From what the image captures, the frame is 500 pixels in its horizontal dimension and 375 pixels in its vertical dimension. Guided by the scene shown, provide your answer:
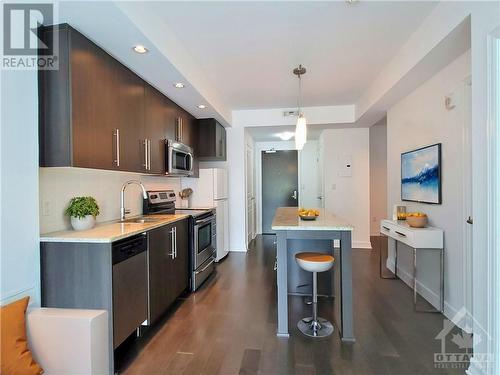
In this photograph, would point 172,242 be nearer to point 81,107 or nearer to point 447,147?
point 81,107

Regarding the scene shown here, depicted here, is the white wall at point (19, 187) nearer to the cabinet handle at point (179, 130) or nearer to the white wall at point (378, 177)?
the cabinet handle at point (179, 130)

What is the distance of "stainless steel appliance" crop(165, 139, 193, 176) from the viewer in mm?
3162

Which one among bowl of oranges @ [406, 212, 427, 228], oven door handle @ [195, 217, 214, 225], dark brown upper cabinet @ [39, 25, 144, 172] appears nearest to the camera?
dark brown upper cabinet @ [39, 25, 144, 172]

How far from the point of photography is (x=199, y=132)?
4.31 m

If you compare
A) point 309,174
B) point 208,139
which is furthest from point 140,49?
point 309,174

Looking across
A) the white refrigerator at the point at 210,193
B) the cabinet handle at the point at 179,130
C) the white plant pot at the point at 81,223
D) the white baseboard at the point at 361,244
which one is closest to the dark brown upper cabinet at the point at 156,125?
the cabinet handle at the point at 179,130

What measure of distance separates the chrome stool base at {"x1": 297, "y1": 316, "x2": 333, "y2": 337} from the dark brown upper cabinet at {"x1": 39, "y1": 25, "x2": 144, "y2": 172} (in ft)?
7.07

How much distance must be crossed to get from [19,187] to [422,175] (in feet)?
11.6

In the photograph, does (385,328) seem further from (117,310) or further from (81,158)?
(81,158)

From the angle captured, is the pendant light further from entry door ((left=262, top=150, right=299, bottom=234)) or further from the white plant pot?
entry door ((left=262, top=150, right=299, bottom=234))

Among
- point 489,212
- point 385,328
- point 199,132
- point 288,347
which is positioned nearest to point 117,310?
point 288,347

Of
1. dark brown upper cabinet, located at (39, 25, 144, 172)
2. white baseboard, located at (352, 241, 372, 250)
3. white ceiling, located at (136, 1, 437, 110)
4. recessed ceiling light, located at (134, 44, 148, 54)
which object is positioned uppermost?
white ceiling, located at (136, 1, 437, 110)

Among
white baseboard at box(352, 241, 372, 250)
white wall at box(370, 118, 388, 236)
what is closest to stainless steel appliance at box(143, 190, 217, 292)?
white baseboard at box(352, 241, 372, 250)

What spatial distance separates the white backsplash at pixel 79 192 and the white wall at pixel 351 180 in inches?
138
